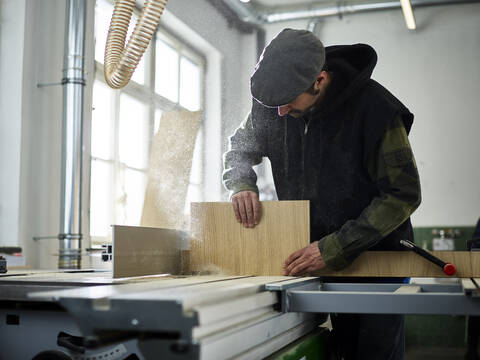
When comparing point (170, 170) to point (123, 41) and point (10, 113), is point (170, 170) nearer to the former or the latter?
point (123, 41)

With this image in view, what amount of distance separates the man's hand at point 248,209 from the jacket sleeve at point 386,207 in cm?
18

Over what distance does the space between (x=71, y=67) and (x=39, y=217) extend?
744 millimetres

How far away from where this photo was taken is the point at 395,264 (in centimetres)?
146

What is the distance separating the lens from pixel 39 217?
283cm

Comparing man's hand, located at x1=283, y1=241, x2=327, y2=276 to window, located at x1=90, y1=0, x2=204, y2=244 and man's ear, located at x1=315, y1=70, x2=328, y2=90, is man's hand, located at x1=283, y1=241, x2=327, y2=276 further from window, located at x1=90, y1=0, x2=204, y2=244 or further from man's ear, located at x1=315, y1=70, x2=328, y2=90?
window, located at x1=90, y1=0, x2=204, y2=244

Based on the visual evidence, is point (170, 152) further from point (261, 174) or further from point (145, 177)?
point (261, 174)

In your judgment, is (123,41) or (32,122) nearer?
(123,41)

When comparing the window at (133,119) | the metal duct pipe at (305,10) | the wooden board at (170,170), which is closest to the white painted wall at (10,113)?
the window at (133,119)

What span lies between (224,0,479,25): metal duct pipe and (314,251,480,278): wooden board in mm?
813

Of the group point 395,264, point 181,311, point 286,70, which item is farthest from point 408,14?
point 181,311

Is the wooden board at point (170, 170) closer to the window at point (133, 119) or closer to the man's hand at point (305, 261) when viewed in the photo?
the window at point (133, 119)

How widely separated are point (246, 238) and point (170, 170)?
0.70 metres

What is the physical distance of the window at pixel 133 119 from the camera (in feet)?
6.79

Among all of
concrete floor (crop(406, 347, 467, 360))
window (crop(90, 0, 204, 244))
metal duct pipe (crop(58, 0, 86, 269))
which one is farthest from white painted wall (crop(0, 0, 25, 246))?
concrete floor (crop(406, 347, 467, 360))
